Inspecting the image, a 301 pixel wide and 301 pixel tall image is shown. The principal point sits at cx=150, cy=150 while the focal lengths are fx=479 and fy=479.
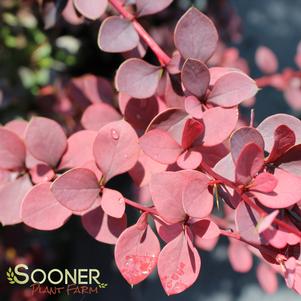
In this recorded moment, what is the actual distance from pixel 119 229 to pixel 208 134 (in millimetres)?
141

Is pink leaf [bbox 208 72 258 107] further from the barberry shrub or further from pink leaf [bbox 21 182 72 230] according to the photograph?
pink leaf [bbox 21 182 72 230]

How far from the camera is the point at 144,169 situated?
1.78 feet

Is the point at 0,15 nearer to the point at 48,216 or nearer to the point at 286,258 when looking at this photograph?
the point at 48,216

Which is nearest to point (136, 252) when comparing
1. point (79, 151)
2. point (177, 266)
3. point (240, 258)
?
point (177, 266)

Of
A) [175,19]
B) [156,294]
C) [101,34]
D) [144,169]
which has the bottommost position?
[156,294]

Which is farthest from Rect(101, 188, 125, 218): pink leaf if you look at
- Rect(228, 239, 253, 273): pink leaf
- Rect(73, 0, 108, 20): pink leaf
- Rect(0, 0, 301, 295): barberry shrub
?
Rect(228, 239, 253, 273): pink leaf

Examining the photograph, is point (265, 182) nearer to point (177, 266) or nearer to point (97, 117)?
point (177, 266)

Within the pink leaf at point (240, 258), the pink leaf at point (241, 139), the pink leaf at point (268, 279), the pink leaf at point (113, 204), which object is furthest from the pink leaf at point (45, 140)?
the pink leaf at point (268, 279)

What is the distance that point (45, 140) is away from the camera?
0.56 m

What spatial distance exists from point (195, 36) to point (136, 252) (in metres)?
0.24

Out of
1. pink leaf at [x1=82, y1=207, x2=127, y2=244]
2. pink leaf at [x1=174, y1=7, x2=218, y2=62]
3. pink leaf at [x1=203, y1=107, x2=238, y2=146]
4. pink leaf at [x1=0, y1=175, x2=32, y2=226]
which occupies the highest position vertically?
pink leaf at [x1=174, y1=7, x2=218, y2=62]

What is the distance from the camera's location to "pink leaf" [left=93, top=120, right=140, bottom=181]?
50cm

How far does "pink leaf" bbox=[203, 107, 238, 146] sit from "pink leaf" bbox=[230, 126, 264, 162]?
1.4 inches

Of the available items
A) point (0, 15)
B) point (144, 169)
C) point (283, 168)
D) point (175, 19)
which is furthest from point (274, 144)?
point (0, 15)
